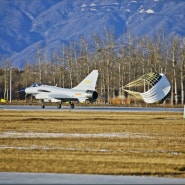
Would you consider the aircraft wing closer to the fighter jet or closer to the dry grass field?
the fighter jet

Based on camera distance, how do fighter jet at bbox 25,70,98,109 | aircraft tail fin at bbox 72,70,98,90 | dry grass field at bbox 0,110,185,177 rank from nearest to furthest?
dry grass field at bbox 0,110,185,177
fighter jet at bbox 25,70,98,109
aircraft tail fin at bbox 72,70,98,90

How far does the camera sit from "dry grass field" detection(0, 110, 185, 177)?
24.1m

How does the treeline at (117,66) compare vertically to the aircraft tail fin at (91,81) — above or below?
above

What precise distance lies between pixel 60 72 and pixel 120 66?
16.8 m

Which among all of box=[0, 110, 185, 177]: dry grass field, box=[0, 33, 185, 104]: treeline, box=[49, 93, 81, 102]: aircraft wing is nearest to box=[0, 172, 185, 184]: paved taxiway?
box=[0, 110, 185, 177]: dry grass field

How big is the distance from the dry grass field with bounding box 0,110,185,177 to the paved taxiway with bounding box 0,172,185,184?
1395mm

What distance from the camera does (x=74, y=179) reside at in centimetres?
2062

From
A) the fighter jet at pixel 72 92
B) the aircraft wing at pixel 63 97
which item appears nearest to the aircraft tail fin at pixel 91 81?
the fighter jet at pixel 72 92

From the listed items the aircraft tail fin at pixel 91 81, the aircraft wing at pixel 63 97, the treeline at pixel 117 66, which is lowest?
the aircraft wing at pixel 63 97

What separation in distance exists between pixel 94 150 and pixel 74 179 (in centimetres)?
970

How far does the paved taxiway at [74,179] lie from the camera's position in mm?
19938

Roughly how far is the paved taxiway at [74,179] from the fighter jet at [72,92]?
6809 cm

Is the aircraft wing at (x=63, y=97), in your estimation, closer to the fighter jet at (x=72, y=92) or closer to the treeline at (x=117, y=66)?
the fighter jet at (x=72, y=92)

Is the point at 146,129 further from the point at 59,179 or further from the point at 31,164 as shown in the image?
the point at 59,179
